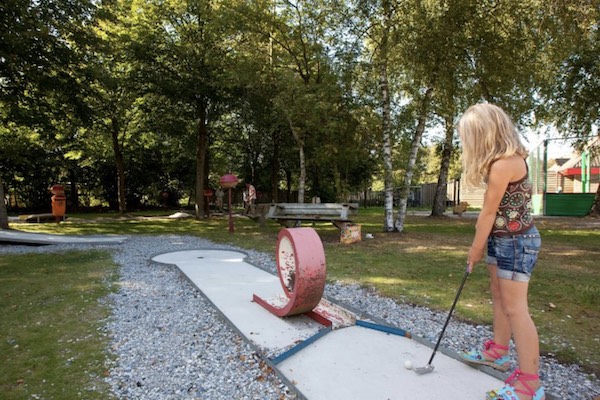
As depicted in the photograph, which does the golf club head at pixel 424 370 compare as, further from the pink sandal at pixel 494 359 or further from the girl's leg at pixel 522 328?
the girl's leg at pixel 522 328

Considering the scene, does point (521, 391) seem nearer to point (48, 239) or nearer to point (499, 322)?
point (499, 322)

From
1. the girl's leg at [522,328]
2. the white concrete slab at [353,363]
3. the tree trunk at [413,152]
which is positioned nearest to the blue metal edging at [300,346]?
the white concrete slab at [353,363]

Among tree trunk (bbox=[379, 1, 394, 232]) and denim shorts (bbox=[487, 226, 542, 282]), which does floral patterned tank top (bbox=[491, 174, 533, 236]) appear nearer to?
denim shorts (bbox=[487, 226, 542, 282])

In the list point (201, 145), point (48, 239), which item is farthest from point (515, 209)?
point (201, 145)

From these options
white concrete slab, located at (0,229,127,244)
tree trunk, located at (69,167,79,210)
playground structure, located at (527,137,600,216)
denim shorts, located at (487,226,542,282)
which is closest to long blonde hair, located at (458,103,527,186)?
denim shorts, located at (487,226,542,282)

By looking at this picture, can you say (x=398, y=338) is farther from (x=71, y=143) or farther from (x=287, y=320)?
(x=71, y=143)

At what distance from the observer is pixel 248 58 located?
12.8 metres

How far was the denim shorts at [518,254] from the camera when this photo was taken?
2.40 m

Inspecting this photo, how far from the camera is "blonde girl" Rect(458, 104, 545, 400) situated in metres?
2.37

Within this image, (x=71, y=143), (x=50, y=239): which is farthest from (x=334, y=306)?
(x=71, y=143)

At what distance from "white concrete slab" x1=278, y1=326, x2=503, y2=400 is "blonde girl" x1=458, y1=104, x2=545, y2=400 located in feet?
Answer: 1.08

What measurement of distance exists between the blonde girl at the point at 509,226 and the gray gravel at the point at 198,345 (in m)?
0.58

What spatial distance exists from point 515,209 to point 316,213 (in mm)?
A: 7924

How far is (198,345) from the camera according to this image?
353 cm
